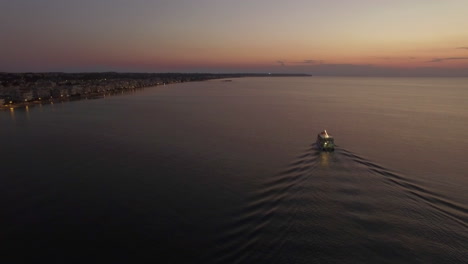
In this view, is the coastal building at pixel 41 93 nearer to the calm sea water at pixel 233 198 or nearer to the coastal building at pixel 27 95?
the coastal building at pixel 27 95

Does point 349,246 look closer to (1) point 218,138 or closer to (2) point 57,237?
(2) point 57,237

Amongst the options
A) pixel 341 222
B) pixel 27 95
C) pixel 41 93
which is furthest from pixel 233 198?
pixel 41 93

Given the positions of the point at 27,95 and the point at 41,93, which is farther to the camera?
the point at 41,93

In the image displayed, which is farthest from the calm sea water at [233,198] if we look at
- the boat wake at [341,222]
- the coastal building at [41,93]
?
the coastal building at [41,93]

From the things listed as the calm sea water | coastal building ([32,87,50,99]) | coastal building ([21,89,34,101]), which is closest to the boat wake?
the calm sea water

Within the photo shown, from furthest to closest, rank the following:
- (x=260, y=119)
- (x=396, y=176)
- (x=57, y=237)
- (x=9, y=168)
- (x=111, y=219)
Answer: (x=260, y=119), (x=9, y=168), (x=396, y=176), (x=111, y=219), (x=57, y=237)

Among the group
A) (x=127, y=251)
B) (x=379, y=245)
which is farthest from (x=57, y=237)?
(x=379, y=245)

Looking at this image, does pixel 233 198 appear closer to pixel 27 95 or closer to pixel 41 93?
pixel 27 95

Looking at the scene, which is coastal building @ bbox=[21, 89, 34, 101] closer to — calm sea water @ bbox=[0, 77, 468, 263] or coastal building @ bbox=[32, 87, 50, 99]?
coastal building @ bbox=[32, 87, 50, 99]
